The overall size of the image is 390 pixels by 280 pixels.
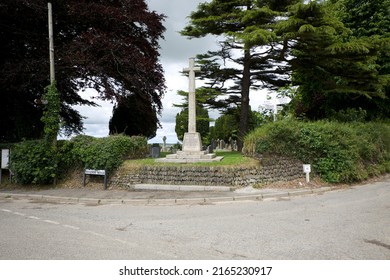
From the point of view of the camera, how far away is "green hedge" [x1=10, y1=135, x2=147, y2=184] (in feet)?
38.3

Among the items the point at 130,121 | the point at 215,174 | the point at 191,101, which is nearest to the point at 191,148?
the point at 191,101

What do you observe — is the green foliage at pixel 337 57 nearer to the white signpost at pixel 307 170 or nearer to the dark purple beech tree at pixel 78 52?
the white signpost at pixel 307 170

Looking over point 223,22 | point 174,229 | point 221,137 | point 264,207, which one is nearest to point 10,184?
point 174,229

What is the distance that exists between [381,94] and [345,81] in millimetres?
2237

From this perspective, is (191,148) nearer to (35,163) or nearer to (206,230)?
(35,163)

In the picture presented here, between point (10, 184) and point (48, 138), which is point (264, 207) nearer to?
point (48, 138)

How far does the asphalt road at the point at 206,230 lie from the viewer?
465 cm

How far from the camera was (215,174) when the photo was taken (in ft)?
35.1

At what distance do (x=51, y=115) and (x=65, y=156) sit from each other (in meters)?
1.83

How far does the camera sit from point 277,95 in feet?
70.4

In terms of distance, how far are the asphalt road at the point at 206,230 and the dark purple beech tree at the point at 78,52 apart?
7.87 meters

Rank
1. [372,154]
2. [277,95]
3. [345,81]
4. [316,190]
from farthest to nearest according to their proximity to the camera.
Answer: [277,95], [345,81], [372,154], [316,190]

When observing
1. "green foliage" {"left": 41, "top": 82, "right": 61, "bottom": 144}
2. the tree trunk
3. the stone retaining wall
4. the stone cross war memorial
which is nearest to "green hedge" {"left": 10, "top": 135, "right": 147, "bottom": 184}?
"green foliage" {"left": 41, "top": 82, "right": 61, "bottom": 144}

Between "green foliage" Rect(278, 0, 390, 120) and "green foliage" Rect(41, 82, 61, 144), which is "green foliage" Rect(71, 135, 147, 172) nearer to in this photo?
"green foliage" Rect(41, 82, 61, 144)
